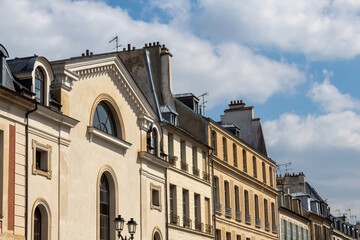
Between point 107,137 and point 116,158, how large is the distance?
157 cm

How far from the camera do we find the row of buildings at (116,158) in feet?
80.5

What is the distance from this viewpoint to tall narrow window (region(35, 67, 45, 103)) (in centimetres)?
2570

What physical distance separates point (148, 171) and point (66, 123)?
8056 millimetres

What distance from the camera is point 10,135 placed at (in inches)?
939

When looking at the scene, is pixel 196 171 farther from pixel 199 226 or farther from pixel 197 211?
pixel 199 226

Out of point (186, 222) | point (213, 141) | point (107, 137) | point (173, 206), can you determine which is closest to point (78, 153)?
point (107, 137)

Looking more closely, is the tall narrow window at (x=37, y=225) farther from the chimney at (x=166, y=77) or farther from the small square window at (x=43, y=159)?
the chimney at (x=166, y=77)

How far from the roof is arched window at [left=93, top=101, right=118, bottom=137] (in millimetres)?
5389

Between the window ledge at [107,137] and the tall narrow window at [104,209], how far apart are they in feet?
5.14

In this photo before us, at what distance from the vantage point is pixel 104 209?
30.4m

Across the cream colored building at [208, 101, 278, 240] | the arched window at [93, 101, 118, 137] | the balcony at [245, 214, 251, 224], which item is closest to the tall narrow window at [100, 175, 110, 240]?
the arched window at [93, 101, 118, 137]

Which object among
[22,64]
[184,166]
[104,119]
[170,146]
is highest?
[22,64]

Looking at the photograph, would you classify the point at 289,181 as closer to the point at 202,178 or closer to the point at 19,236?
the point at 202,178

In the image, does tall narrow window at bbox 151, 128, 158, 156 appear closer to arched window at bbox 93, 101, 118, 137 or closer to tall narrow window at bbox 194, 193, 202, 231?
arched window at bbox 93, 101, 118, 137
